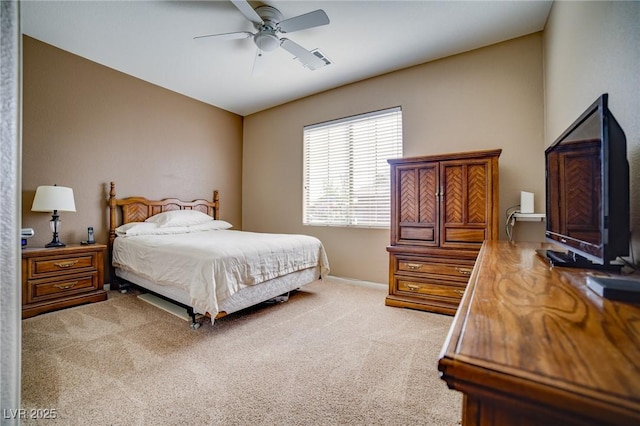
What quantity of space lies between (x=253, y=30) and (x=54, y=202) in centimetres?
257

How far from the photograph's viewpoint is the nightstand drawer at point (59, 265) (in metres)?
2.73

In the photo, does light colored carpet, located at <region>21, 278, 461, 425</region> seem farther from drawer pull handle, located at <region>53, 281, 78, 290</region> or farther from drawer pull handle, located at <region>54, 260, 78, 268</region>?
drawer pull handle, located at <region>54, 260, 78, 268</region>

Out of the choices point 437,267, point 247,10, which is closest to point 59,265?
point 247,10

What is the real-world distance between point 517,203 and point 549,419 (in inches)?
119

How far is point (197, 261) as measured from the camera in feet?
Answer: 7.72

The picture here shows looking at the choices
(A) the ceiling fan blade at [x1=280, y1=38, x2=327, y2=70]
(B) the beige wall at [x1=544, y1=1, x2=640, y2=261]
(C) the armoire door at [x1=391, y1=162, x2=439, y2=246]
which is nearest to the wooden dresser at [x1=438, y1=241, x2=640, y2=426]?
(B) the beige wall at [x1=544, y1=1, x2=640, y2=261]

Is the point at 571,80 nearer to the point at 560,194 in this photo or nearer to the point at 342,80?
the point at 560,194

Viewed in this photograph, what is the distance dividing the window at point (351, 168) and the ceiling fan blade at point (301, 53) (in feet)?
3.66

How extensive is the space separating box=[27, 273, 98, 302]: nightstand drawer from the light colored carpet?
0.22 meters

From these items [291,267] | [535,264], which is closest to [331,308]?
[291,267]

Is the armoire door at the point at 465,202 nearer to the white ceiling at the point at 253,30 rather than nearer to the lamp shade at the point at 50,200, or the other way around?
the white ceiling at the point at 253,30

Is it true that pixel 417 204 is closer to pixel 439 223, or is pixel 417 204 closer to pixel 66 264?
pixel 439 223

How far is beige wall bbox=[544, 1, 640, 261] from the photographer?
1153 millimetres

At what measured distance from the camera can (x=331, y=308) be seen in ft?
9.80
